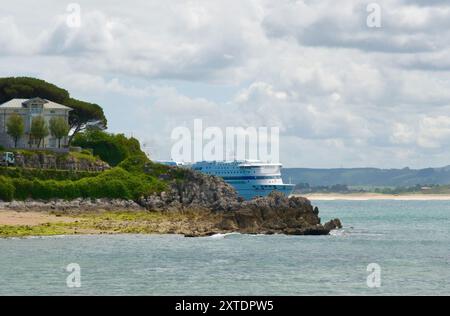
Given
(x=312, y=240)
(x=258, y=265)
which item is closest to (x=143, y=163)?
(x=312, y=240)

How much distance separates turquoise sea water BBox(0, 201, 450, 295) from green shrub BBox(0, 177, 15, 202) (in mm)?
24656

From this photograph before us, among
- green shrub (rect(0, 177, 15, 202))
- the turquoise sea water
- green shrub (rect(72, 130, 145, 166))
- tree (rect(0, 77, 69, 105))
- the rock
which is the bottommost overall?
the turquoise sea water

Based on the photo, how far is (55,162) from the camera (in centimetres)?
13338

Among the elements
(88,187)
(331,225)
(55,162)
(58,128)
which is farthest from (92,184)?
(331,225)

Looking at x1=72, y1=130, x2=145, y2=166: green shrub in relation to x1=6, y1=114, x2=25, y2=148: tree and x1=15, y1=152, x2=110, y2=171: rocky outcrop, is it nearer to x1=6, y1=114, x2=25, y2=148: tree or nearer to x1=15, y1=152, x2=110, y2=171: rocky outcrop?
x1=15, y1=152, x2=110, y2=171: rocky outcrop

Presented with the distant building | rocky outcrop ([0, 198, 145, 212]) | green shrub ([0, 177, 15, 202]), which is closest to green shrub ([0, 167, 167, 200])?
green shrub ([0, 177, 15, 202])

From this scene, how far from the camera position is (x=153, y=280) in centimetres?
6538

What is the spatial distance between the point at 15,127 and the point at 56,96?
2021 centimetres

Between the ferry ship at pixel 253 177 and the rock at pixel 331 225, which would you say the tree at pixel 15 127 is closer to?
the rock at pixel 331 225

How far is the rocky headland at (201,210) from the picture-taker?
107 meters

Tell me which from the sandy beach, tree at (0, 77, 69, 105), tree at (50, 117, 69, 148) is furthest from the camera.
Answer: tree at (0, 77, 69, 105)

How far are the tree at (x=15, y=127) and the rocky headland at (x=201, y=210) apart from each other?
763 inches

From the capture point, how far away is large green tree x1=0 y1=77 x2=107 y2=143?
6078 inches

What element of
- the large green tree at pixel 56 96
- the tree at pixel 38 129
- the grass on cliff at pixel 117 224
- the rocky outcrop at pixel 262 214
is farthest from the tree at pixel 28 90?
the grass on cliff at pixel 117 224
